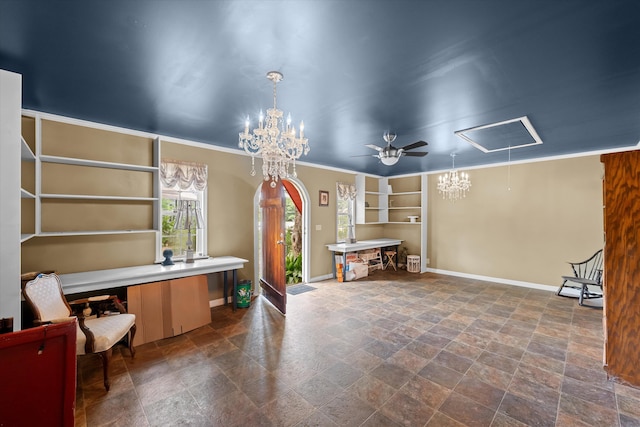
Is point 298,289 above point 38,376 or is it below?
below

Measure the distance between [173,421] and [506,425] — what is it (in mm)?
2402

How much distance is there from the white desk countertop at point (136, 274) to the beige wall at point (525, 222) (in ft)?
16.8

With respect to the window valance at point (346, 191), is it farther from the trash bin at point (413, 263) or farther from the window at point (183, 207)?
the window at point (183, 207)

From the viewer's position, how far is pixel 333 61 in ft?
6.57

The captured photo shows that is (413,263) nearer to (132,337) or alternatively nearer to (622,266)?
(622,266)

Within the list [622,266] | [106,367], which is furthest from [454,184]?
[106,367]

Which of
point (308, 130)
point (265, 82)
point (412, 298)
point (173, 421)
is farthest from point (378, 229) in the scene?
point (173, 421)

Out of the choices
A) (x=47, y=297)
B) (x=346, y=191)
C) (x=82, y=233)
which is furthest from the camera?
(x=346, y=191)

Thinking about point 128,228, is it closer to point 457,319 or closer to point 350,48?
point 350,48

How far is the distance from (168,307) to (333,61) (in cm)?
332

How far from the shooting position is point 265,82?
2.29 metres

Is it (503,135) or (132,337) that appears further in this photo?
(503,135)

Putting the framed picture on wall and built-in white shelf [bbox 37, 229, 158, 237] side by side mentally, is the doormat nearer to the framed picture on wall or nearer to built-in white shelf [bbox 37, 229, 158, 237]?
the framed picture on wall

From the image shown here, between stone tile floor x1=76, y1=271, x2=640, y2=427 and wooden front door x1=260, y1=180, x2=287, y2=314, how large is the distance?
321 millimetres
